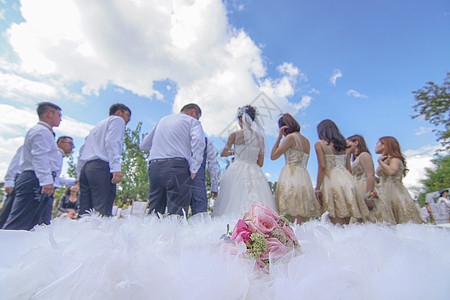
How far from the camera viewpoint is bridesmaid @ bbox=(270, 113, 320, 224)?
9.92 ft

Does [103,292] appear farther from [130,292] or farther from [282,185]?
[282,185]

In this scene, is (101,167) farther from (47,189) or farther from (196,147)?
(196,147)

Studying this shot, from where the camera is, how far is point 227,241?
64cm

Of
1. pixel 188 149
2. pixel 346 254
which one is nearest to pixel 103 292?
pixel 346 254

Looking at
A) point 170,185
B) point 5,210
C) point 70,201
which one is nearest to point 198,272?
point 170,185

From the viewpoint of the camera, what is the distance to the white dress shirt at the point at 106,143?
2855mm

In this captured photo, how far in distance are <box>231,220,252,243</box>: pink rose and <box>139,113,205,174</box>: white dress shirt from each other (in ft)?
7.16

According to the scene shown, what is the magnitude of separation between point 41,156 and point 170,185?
1.67 m

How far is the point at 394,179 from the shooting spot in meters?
3.96

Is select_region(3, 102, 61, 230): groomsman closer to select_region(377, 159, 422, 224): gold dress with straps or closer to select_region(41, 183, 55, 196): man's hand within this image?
select_region(41, 183, 55, 196): man's hand

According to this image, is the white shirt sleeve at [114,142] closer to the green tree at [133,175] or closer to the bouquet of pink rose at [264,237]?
the bouquet of pink rose at [264,237]

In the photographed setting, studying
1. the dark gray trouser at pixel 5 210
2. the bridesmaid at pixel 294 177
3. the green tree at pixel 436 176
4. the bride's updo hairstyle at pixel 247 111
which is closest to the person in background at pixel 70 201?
the dark gray trouser at pixel 5 210

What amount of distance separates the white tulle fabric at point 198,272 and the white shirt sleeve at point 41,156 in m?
2.55

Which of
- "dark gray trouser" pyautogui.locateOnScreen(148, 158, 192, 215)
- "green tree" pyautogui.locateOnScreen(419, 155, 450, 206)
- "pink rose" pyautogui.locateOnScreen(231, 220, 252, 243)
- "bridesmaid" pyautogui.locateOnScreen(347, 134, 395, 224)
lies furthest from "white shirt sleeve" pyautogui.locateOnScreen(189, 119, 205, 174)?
"green tree" pyautogui.locateOnScreen(419, 155, 450, 206)
